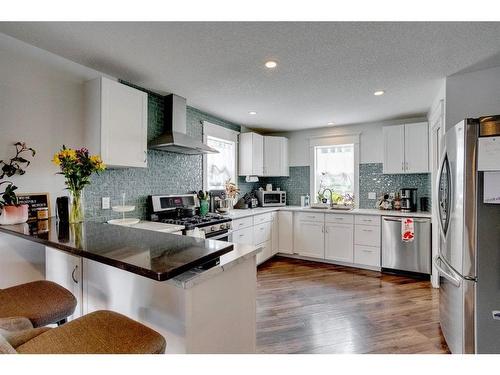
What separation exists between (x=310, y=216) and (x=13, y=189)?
11.8 feet

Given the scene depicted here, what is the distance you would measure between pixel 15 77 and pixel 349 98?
3191 mm

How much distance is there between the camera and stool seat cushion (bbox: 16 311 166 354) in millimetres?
892

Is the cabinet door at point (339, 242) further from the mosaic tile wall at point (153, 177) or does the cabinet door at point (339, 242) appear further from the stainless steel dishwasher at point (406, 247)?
the mosaic tile wall at point (153, 177)

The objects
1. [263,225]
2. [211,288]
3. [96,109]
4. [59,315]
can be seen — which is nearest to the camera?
[211,288]

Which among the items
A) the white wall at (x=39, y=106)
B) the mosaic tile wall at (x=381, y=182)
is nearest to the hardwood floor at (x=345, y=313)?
the mosaic tile wall at (x=381, y=182)

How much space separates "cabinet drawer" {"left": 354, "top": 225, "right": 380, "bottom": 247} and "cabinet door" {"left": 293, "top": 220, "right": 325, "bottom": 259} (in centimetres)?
50

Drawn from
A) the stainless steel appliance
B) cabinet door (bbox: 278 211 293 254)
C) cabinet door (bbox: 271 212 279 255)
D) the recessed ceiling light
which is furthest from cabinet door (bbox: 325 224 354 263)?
the recessed ceiling light

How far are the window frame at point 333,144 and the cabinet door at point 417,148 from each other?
0.81 metres

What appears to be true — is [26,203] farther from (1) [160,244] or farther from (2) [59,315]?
(1) [160,244]

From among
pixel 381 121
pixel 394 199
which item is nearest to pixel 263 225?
pixel 394 199

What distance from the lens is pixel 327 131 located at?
4.70 meters

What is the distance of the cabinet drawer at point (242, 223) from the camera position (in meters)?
3.44

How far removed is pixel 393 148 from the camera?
3.92m

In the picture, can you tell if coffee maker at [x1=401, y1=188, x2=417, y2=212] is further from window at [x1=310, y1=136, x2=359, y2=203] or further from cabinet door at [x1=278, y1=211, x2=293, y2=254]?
cabinet door at [x1=278, y1=211, x2=293, y2=254]
